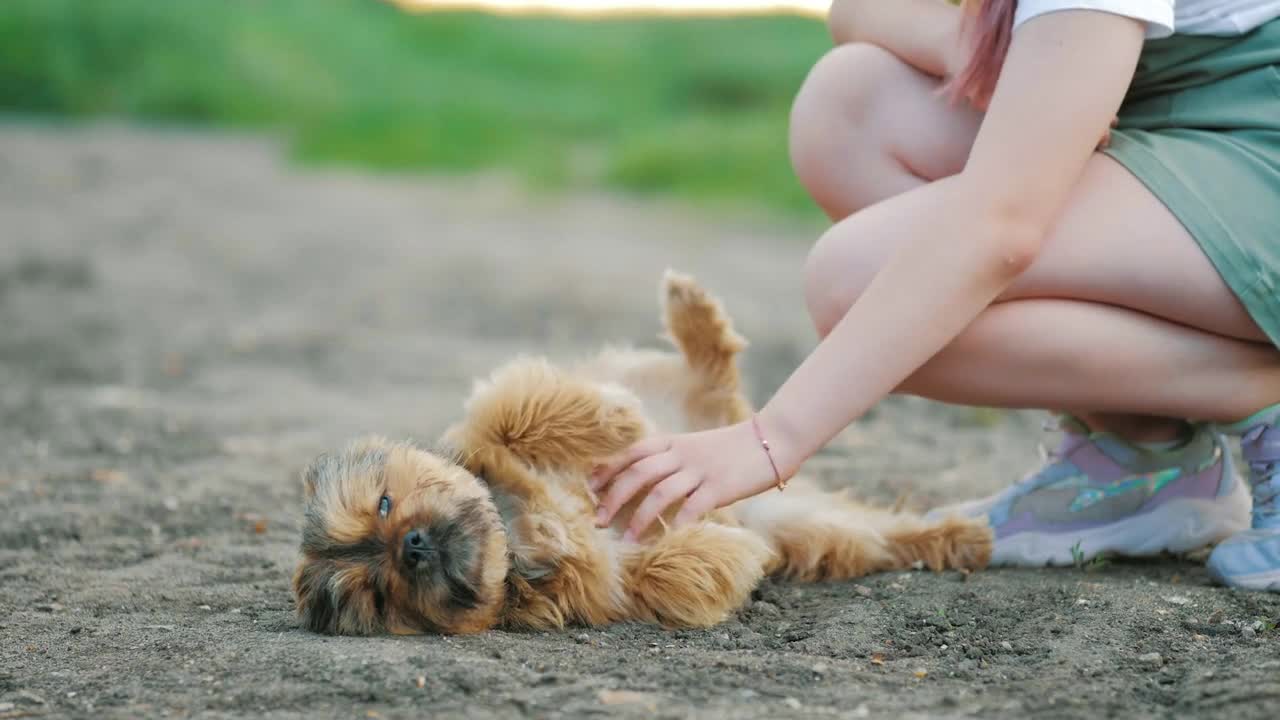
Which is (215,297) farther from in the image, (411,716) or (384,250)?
(411,716)

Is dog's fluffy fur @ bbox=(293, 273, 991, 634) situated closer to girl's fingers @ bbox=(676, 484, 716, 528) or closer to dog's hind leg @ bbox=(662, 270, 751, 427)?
girl's fingers @ bbox=(676, 484, 716, 528)

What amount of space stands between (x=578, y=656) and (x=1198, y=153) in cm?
149

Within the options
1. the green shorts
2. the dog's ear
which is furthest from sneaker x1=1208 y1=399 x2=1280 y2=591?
the dog's ear

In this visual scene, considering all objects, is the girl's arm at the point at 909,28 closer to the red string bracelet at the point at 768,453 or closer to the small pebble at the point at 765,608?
the red string bracelet at the point at 768,453

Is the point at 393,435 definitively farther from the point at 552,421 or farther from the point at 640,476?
the point at 640,476

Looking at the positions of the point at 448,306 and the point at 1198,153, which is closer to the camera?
the point at 1198,153

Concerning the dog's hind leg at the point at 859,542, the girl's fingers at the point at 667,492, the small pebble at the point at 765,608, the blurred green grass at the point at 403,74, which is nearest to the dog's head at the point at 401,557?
the girl's fingers at the point at 667,492

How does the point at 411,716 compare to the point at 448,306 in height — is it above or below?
above

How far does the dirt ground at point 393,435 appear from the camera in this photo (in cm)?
202

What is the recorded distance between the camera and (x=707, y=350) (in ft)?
11.2

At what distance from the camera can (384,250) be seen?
28.8ft

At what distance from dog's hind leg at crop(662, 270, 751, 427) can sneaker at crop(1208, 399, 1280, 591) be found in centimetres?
122

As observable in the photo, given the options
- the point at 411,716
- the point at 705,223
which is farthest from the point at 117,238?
the point at 411,716

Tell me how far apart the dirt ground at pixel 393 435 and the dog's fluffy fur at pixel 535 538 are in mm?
88
